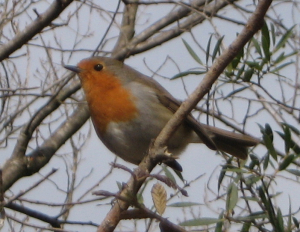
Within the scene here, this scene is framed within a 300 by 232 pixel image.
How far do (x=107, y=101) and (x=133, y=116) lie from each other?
228 mm

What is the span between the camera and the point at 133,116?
12.1 feet

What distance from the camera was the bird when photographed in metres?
3.68

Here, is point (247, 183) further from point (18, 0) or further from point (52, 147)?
point (18, 0)

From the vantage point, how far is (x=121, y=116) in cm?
367

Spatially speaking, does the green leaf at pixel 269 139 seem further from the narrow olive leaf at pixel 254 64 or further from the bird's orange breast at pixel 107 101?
the bird's orange breast at pixel 107 101

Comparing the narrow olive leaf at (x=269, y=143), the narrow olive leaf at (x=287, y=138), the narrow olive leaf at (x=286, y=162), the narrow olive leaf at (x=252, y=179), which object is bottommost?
the narrow olive leaf at (x=252, y=179)

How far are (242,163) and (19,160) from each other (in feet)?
8.65

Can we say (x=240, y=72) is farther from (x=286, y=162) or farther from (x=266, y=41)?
(x=286, y=162)

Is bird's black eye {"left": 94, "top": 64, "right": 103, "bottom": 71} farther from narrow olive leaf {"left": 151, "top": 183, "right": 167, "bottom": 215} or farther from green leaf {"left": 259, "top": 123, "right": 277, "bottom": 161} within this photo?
narrow olive leaf {"left": 151, "top": 183, "right": 167, "bottom": 215}

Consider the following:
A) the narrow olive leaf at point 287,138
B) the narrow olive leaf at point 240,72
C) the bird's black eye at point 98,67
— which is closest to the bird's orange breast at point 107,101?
the bird's black eye at point 98,67

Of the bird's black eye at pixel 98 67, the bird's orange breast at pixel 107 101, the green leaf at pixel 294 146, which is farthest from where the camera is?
the bird's black eye at pixel 98 67

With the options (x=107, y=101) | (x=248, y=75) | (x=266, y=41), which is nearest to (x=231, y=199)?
(x=248, y=75)

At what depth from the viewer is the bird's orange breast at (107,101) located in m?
3.68

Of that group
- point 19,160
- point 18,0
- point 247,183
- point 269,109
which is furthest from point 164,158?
point 18,0
